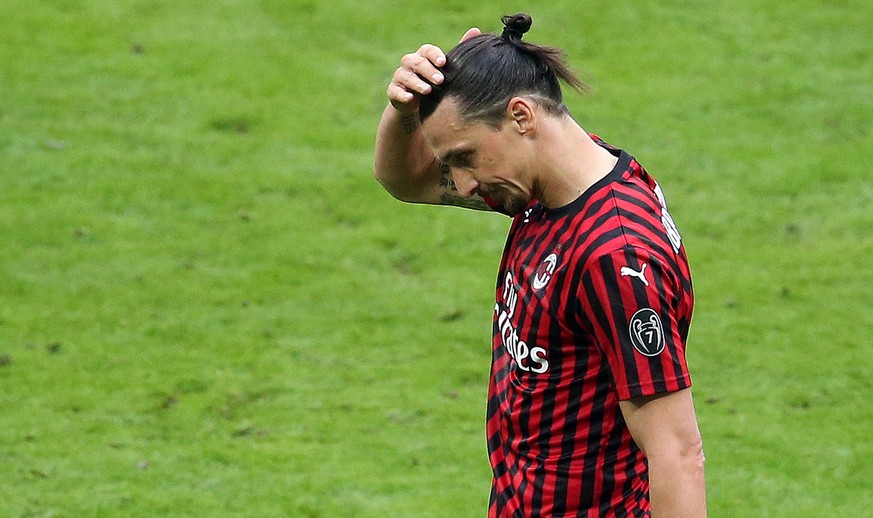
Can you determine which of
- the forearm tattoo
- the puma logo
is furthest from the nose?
the forearm tattoo

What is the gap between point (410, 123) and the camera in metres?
4.03

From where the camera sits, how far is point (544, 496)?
3510 mm

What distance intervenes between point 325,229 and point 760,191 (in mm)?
3960

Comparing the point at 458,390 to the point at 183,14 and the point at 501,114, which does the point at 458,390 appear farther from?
the point at 183,14

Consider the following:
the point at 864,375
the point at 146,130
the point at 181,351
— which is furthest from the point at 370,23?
the point at 864,375

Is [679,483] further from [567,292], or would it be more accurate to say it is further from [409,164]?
[409,164]

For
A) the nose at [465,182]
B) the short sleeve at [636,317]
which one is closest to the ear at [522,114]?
the nose at [465,182]

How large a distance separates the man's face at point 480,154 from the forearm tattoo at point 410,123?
600 mm

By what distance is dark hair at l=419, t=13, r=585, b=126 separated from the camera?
3.25 meters

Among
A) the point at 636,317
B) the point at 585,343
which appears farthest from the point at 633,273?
the point at 585,343

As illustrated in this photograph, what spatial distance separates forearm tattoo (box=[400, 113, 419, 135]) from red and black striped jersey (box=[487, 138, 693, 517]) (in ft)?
2.05

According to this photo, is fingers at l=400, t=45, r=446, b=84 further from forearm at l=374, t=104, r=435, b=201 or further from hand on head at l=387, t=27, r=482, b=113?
forearm at l=374, t=104, r=435, b=201

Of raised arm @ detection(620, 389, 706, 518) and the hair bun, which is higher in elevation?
the hair bun

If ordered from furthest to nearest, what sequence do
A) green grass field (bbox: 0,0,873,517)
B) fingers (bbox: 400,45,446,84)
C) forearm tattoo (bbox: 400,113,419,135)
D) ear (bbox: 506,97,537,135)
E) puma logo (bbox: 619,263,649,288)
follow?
green grass field (bbox: 0,0,873,517) → forearm tattoo (bbox: 400,113,419,135) → fingers (bbox: 400,45,446,84) → ear (bbox: 506,97,537,135) → puma logo (bbox: 619,263,649,288)
